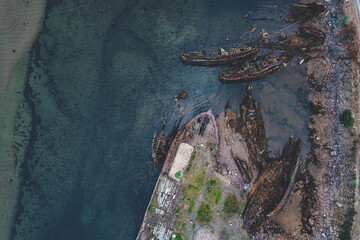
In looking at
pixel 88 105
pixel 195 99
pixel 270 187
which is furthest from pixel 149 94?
pixel 270 187

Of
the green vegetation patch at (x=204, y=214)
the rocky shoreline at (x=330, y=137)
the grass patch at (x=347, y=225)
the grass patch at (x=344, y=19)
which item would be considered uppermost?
the grass patch at (x=344, y=19)

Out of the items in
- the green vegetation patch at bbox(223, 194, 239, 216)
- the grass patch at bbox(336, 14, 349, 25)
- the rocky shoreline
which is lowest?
the green vegetation patch at bbox(223, 194, 239, 216)

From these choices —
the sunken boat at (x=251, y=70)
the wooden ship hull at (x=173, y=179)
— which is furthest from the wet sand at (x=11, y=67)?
the sunken boat at (x=251, y=70)

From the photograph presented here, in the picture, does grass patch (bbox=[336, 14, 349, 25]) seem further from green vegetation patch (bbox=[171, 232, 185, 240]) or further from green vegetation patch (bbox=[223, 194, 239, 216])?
green vegetation patch (bbox=[171, 232, 185, 240])

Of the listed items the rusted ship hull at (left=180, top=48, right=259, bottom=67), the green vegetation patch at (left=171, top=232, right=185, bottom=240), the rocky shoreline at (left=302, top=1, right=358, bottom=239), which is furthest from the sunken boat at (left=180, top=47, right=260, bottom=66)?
the green vegetation patch at (left=171, top=232, right=185, bottom=240)

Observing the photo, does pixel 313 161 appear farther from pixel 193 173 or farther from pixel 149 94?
pixel 149 94

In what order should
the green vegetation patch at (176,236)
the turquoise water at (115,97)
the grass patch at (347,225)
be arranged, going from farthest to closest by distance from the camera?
the turquoise water at (115,97) < the green vegetation patch at (176,236) < the grass patch at (347,225)

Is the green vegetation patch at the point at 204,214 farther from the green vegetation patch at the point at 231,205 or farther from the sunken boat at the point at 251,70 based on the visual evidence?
the sunken boat at the point at 251,70
